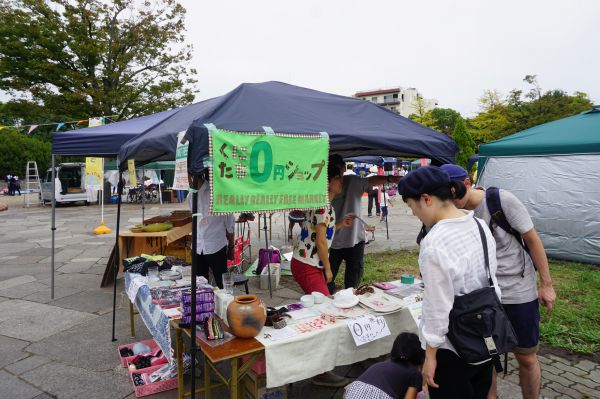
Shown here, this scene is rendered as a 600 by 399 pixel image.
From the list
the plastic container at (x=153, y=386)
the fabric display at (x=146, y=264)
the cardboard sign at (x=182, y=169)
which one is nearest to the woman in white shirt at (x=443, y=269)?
the cardboard sign at (x=182, y=169)

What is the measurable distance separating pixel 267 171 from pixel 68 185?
857 inches

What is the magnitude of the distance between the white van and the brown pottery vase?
832 inches

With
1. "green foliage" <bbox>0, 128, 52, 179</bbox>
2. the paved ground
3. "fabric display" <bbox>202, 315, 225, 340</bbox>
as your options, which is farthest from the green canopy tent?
"green foliage" <bbox>0, 128, 52, 179</bbox>

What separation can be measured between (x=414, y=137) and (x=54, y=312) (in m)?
5.16

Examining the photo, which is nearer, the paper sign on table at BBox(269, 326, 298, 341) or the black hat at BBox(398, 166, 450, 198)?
the black hat at BBox(398, 166, 450, 198)

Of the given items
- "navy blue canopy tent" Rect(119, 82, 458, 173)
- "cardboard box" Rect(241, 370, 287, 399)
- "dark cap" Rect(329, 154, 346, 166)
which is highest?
"navy blue canopy tent" Rect(119, 82, 458, 173)

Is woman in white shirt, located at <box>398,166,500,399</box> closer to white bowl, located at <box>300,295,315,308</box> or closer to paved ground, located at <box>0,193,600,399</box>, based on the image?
white bowl, located at <box>300,295,315,308</box>

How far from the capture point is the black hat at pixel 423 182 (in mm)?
1739

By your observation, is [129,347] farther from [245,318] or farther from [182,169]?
[182,169]

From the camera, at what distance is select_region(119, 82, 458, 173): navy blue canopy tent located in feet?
8.72

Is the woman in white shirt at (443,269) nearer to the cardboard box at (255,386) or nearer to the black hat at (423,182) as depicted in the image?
the black hat at (423,182)

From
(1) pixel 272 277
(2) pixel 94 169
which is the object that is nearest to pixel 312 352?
(1) pixel 272 277

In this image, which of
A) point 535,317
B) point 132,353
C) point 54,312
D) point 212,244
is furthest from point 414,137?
point 54,312

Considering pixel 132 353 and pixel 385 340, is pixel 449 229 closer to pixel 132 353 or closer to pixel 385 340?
pixel 385 340
